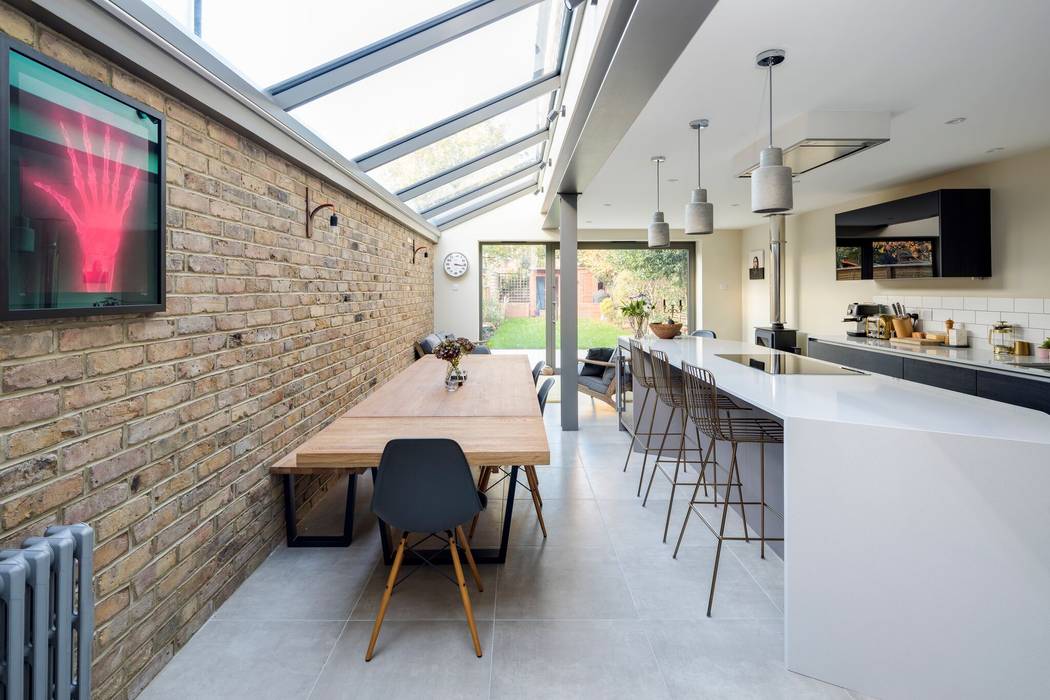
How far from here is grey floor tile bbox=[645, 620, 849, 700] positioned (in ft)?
6.21

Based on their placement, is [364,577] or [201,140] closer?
[201,140]

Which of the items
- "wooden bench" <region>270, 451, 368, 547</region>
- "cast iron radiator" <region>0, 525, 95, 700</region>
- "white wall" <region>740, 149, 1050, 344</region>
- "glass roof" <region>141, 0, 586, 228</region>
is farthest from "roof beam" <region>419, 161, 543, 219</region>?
"cast iron radiator" <region>0, 525, 95, 700</region>

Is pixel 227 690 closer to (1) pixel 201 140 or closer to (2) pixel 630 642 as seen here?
(2) pixel 630 642

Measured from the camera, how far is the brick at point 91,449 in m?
1.55

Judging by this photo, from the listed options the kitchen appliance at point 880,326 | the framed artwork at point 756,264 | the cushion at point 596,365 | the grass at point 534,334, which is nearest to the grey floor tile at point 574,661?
the cushion at point 596,365

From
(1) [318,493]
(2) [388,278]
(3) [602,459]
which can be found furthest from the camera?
(2) [388,278]

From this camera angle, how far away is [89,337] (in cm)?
163

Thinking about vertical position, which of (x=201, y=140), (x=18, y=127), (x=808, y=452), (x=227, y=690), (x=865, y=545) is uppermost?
(x=201, y=140)

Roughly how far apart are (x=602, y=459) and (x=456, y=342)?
171 centimetres

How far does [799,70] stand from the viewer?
2791 mm

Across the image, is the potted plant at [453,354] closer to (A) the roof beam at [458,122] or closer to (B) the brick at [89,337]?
(A) the roof beam at [458,122]

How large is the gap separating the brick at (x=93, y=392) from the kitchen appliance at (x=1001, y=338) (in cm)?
556

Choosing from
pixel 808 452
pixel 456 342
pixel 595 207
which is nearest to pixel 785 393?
pixel 808 452

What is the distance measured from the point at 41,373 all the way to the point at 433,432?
1.41 m
